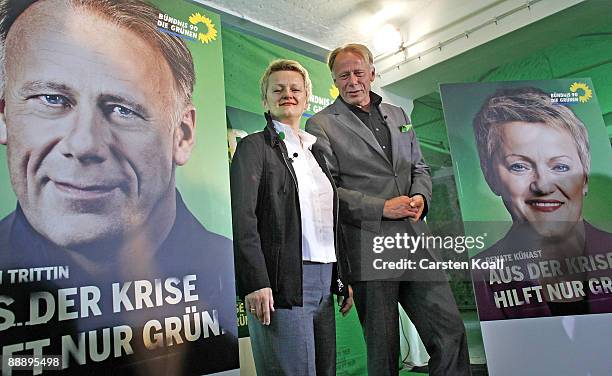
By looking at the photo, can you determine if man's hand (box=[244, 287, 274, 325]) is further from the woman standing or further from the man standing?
the man standing

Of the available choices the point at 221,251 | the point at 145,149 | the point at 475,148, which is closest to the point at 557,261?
the point at 475,148

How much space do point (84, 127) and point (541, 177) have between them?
6.97 ft

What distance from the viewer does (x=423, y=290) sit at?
6.61 ft

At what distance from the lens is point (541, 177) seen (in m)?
2.23

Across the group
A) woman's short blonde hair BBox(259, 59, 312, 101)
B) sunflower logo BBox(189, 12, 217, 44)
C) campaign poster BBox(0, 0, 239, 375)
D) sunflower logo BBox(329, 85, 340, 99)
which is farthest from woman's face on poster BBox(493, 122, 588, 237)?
sunflower logo BBox(189, 12, 217, 44)

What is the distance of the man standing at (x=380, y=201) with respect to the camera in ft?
6.41

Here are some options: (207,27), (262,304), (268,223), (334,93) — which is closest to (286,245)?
(268,223)

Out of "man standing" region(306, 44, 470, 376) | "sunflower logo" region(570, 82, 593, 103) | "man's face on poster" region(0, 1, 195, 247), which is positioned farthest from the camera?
"sunflower logo" region(570, 82, 593, 103)

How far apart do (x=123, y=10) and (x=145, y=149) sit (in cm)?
60

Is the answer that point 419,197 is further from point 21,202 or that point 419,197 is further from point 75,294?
point 21,202

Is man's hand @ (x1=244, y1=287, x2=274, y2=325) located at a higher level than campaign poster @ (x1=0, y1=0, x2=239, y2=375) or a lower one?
lower

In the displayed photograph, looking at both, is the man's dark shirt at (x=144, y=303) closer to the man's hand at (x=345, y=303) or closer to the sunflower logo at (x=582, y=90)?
the man's hand at (x=345, y=303)

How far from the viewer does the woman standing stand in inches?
72.0

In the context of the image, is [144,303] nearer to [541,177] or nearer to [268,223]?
[268,223]
